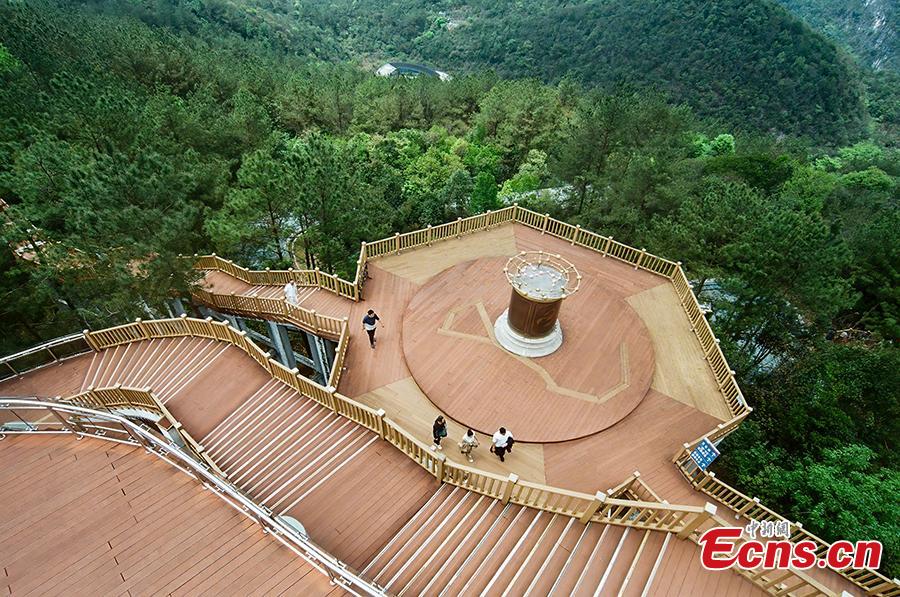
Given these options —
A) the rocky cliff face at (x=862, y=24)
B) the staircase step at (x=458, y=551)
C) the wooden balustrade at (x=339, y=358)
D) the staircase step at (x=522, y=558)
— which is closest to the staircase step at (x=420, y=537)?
the staircase step at (x=458, y=551)

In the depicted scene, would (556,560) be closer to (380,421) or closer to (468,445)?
(468,445)

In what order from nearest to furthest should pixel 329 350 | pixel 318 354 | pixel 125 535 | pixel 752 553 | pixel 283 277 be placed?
pixel 125 535 < pixel 752 553 < pixel 329 350 < pixel 318 354 < pixel 283 277

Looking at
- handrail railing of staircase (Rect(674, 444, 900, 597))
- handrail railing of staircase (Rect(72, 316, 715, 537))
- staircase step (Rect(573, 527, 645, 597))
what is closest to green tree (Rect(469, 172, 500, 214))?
handrail railing of staircase (Rect(72, 316, 715, 537))

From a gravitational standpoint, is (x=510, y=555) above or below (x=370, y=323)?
above

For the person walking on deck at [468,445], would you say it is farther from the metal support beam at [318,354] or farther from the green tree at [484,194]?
the green tree at [484,194]

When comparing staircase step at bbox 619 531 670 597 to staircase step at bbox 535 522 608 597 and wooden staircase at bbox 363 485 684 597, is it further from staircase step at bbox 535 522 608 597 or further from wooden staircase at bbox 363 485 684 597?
staircase step at bbox 535 522 608 597

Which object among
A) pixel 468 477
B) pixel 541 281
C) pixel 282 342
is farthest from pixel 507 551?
pixel 282 342

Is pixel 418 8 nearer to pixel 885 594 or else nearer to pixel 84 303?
pixel 84 303
